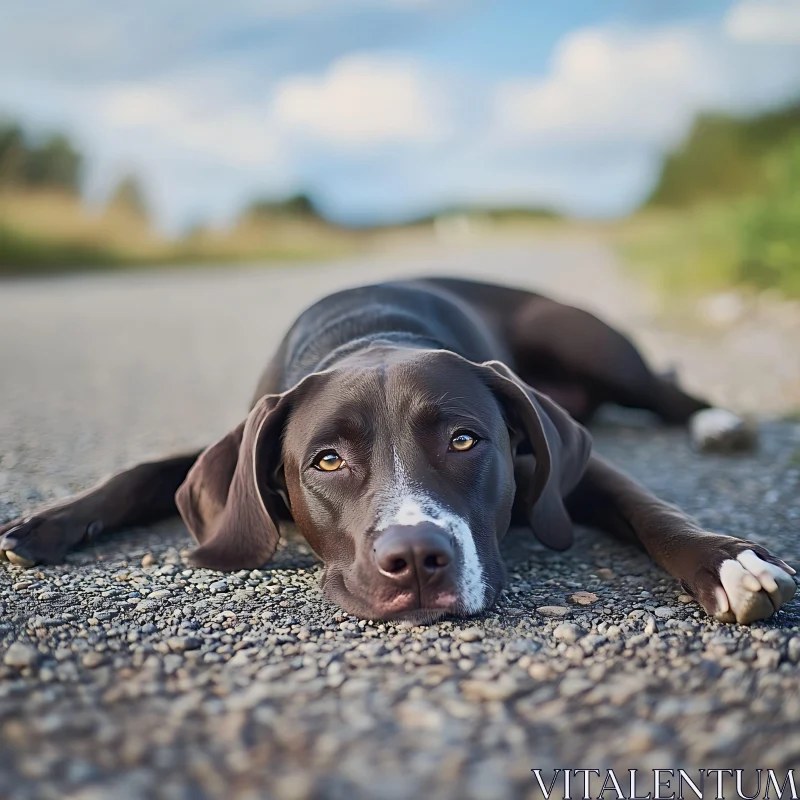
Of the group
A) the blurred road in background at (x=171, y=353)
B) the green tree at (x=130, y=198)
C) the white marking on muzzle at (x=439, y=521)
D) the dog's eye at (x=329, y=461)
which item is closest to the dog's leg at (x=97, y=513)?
the blurred road in background at (x=171, y=353)

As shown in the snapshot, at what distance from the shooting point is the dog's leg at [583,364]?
5246 millimetres

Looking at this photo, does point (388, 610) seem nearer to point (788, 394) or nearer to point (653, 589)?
point (653, 589)

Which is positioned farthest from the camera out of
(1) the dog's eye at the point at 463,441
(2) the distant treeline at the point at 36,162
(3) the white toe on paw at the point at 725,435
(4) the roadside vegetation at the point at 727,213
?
(2) the distant treeline at the point at 36,162

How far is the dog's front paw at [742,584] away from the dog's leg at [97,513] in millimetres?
2110

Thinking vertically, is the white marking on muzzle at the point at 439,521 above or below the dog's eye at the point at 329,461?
below

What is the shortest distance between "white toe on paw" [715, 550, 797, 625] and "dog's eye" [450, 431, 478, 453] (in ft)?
2.77

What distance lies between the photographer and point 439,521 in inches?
108

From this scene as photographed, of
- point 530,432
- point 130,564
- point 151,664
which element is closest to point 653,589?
point 530,432

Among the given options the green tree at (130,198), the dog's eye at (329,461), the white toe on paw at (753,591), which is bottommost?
the white toe on paw at (753,591)

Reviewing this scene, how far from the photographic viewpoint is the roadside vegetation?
35.5ft

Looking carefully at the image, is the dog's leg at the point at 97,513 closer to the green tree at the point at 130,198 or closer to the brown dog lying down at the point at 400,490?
the brown dog lying down at the point at 400,490

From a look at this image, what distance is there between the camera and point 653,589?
3.12 metres

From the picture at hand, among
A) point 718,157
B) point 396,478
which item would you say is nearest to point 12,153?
point 718,157

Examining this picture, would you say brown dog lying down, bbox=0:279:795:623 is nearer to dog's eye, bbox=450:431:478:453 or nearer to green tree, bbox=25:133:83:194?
dog's eye, bbox=450:431:478:453
